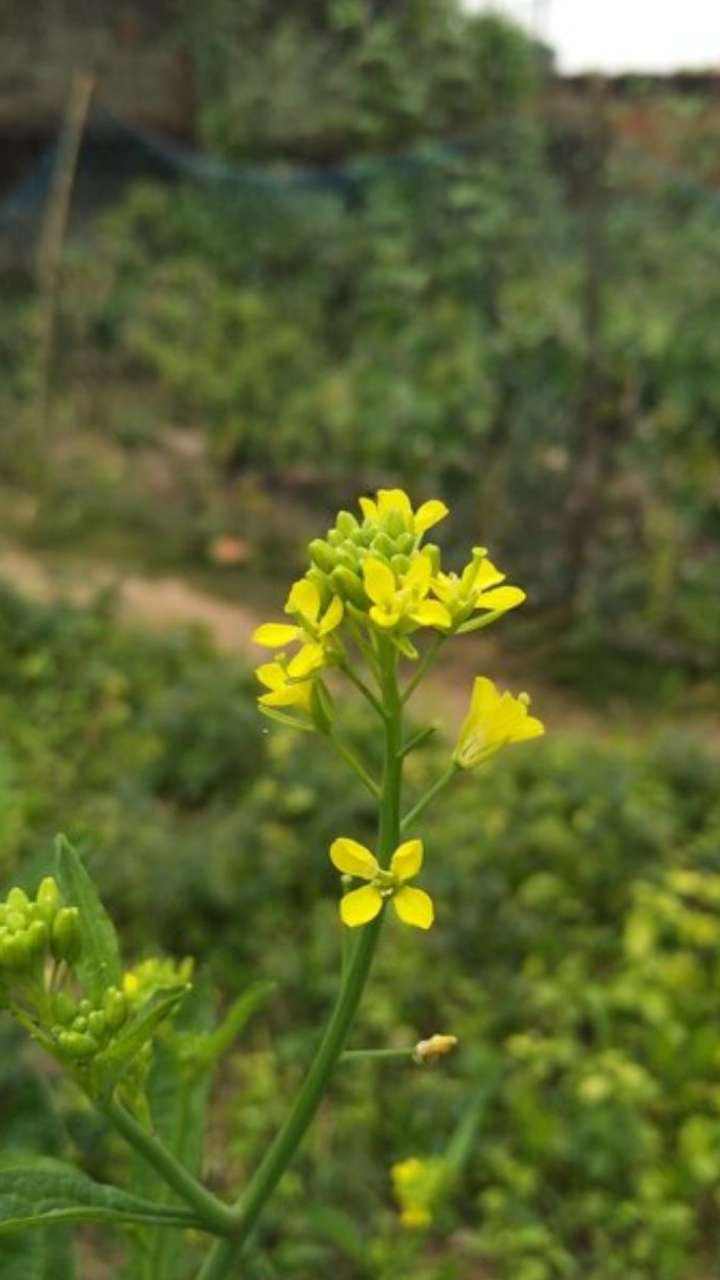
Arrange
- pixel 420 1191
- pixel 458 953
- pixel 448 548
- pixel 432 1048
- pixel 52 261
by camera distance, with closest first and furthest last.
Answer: pixel 432 1048
pixel 420 1191
pixel 458 953
pixel 448 548
pixel 52 261

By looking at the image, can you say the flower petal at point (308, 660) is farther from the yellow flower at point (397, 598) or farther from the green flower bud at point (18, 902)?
the green flower bud at point (18, 902)

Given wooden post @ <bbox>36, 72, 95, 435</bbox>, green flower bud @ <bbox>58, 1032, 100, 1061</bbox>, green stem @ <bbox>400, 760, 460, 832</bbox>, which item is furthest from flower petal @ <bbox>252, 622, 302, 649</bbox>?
wooden post @ <bbox>36, 72, 95, 435</bbox>

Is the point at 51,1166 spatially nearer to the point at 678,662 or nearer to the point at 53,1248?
the point at 53,1248

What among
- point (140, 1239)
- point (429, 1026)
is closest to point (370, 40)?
point (429, 1026)

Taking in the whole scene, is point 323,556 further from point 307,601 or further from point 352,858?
point 352,858

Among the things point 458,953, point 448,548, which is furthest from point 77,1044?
point 448,548

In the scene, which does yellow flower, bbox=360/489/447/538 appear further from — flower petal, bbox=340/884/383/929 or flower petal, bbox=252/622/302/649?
flower petal, bbox=340/884/383/929
